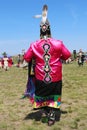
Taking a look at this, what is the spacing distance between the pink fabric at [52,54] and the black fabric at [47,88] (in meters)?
0.11

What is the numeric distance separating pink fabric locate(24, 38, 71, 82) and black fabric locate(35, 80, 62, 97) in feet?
0.35

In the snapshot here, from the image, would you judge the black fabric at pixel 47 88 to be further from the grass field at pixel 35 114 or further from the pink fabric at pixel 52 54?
the grass field at pixel 35 114

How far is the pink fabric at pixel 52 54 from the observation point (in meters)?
7.87

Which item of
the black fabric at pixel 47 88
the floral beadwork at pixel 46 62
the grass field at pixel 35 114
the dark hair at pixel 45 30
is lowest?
the grass field at pixel 35 114

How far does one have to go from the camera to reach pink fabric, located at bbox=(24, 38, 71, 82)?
7.87 meters

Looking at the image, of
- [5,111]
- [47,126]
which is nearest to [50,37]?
[47,126]

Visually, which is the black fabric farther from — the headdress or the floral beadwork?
the headdress

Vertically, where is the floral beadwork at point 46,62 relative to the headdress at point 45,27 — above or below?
below

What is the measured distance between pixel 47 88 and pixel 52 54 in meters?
0.74

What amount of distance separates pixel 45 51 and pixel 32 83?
853 millimetres

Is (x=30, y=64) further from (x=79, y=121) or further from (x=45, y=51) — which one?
(x=79, y=121)

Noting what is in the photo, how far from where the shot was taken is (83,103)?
10602mm

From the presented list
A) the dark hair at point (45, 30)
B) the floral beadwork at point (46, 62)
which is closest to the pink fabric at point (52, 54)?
the floral beadwork at point (46, 62)

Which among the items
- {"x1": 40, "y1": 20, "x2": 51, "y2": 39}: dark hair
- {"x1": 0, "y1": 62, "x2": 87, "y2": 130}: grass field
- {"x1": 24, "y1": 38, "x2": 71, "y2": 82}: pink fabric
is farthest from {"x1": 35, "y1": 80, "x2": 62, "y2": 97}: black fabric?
{"x1": 40, "y1": 20, "x2": 51, "y2": 39}: dark hair
